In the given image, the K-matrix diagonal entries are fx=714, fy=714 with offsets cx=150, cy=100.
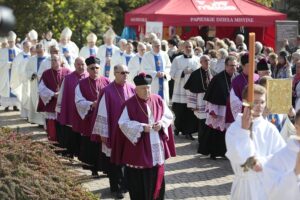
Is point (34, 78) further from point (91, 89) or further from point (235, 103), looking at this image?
point (235, 103)

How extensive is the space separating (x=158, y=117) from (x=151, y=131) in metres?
0.19

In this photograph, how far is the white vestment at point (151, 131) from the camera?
8258 mm

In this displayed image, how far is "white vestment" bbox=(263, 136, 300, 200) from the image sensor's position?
5.62 metres

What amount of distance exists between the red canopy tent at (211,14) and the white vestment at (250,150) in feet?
50.7

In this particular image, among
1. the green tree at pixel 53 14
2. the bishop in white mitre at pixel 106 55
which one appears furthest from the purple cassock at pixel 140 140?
the green tree at pixel 53 14

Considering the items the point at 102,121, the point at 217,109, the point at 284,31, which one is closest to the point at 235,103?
the point at 217,109

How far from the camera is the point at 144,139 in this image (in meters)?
8.35

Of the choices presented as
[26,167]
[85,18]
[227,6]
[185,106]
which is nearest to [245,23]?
[227,6]

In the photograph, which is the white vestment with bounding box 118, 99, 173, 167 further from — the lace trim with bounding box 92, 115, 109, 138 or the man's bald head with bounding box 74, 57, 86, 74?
the man's bald head with bounding box 74, 57, 86, 74

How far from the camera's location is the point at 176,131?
15.1 metres

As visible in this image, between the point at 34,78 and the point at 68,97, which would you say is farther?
the point at 34,78

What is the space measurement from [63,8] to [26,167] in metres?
23.1

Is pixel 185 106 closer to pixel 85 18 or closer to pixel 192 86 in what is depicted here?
pixel 192 86

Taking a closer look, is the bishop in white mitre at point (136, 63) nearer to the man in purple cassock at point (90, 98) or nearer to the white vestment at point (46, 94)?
the white vestment at point (46, 94)
